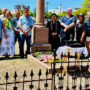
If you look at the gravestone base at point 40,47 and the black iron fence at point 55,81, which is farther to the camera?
the gravestone base at point 40,47

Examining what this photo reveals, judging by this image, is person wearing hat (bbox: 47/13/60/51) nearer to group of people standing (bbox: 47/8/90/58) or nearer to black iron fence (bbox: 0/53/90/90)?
group of people standing (bbox: 47/8/90/58)

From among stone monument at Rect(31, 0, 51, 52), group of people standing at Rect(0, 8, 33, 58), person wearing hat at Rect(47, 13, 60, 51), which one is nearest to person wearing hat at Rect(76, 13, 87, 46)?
person wearing hat at Rect(47, 13, 60, 51)

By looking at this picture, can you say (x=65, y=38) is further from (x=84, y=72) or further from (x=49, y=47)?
(x=84, y=72)

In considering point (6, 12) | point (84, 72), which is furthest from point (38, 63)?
point (6, 12)

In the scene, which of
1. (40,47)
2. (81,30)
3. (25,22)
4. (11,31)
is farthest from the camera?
(40,47)

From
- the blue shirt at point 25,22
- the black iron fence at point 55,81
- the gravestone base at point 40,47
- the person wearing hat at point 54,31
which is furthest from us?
the gravestone base at point 40,47

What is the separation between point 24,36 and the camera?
8.12m

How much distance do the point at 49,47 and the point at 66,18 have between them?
1360 millimetres

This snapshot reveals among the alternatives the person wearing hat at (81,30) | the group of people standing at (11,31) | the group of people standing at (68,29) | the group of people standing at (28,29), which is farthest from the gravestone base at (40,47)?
the person wearing hat at (81,30)

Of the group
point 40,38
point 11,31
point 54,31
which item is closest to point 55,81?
point 11,31

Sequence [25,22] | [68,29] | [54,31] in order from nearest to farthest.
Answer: [25,22], [68,29], [54,31]

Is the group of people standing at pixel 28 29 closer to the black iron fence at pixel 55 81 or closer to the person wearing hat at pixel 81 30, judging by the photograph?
the person wearing hat at pixel 81 30

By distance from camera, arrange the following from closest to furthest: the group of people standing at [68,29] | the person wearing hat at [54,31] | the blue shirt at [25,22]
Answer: the blue shirt at [25,22], the group of people standing at [68,29], the person wearing hat at [54,31]

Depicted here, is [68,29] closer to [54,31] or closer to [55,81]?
[54,31]
